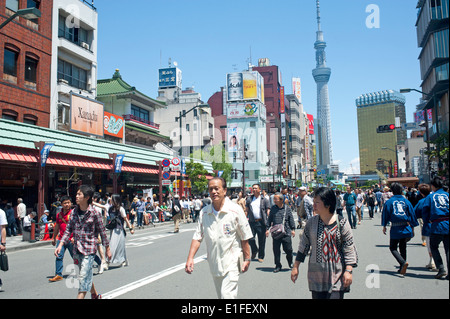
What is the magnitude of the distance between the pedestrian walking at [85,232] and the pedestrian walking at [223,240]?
1915 mm

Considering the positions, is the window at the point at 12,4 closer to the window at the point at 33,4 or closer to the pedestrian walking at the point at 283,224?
the window at the point at 33,4

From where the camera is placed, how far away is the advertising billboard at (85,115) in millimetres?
25859

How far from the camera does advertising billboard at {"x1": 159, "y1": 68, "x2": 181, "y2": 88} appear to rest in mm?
83000

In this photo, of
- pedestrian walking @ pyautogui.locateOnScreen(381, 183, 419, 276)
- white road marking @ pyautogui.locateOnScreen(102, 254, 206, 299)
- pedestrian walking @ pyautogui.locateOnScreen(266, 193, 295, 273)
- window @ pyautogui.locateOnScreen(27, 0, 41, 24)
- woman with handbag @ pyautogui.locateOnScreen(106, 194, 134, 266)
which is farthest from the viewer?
window @ pyautogui.locateOnScreen(27, 0, 41, 24)

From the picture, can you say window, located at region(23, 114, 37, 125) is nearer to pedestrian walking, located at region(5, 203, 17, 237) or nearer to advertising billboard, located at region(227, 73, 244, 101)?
pedestrian walking, located at region(5, 203, 17, 237)

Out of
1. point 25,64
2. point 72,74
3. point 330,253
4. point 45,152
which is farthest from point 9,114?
point 330,253

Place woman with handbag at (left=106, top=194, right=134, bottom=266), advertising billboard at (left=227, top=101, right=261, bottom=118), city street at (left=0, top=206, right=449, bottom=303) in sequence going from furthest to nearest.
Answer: advertising billboard at (left=227, top=101, right=261, bottom=118) < woman with handbag at (left=106, top=194, right=134, bottom=266) < city street at (left=0, top=206, right=449, bottom=303)

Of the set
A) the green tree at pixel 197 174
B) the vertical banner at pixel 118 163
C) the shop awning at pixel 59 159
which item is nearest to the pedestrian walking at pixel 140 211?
the vertical banner at pixel 118 163

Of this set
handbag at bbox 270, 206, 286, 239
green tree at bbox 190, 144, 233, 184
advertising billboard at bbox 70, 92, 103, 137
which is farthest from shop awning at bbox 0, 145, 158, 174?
green tree at bbox 190, 144, 233, 184

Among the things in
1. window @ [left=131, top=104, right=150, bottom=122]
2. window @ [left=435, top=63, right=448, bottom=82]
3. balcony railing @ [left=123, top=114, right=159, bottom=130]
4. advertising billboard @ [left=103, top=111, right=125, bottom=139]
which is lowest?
advertising billboard @ [left=103, top=111, right=125, bottom=139]

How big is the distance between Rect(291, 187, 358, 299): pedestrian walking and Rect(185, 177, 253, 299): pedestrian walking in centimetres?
86

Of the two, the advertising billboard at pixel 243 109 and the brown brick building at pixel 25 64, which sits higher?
the advertising billboard at pixel 243 109

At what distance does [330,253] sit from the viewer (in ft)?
13.6

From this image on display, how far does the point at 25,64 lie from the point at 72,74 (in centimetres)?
530
